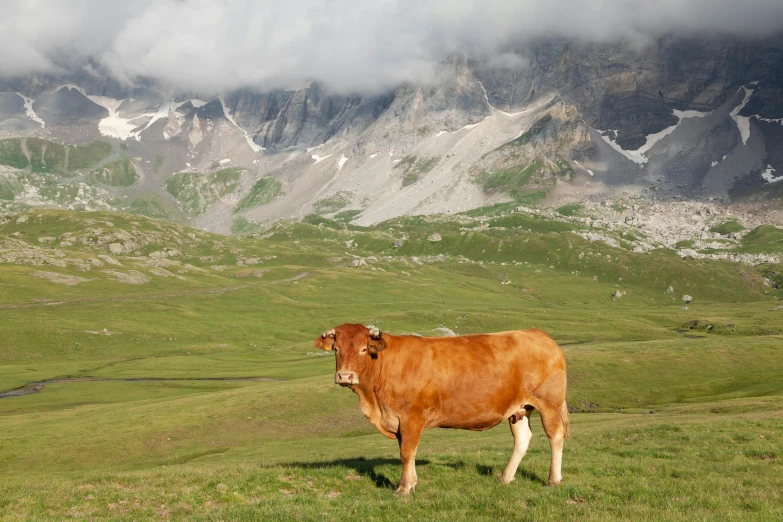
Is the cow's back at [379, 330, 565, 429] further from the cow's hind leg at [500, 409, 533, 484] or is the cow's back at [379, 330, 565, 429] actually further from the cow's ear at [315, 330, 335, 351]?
the cow's ear at [315, 330, 335, 351]

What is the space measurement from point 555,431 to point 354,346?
23.7ft

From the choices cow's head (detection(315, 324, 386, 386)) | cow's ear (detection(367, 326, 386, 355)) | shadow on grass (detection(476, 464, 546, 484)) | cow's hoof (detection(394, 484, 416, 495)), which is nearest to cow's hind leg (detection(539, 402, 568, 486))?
shadow on grass (detection(476, 464, 546, 484))

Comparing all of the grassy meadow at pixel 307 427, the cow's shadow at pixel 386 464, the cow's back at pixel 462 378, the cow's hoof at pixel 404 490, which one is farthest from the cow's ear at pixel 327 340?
the cow's shadow at pixel 386 464

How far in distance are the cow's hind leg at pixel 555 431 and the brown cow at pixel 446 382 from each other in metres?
0.03

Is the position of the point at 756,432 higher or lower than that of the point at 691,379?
higher

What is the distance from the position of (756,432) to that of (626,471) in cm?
1518

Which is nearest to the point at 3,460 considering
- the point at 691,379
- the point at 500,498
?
the point at 500,498

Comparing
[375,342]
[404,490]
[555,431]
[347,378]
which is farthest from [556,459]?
[347,378]

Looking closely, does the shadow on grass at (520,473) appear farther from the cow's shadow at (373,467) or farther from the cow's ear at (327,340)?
the cow's ear at (327,340)

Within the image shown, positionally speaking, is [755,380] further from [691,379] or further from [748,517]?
[748,517]

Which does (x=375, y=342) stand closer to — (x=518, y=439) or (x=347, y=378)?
(x=347, y=378)

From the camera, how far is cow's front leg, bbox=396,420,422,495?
54.1 ft

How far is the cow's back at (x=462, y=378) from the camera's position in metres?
17.0

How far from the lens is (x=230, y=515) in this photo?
47.8ft
